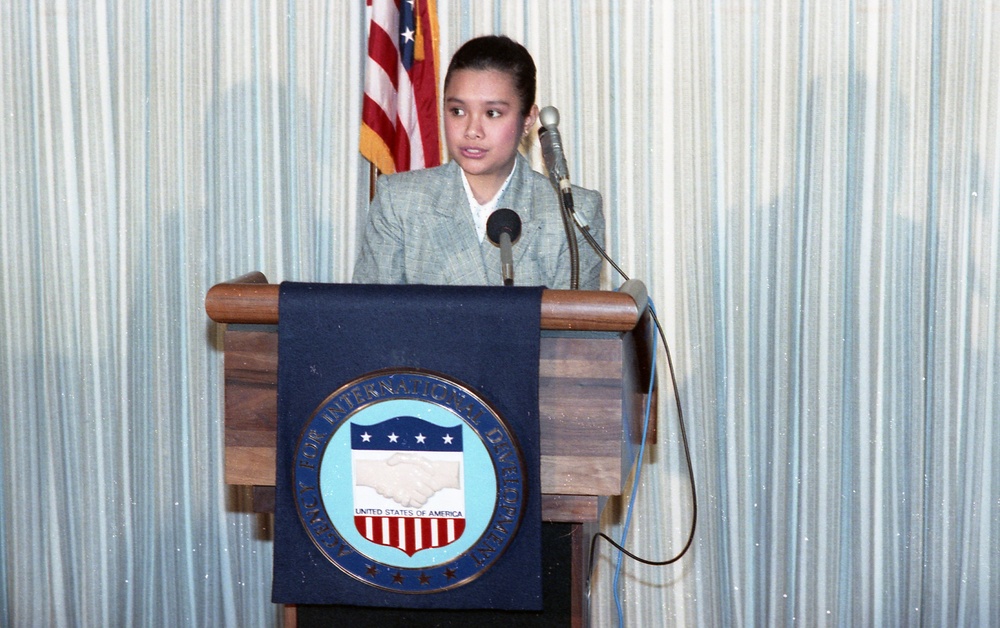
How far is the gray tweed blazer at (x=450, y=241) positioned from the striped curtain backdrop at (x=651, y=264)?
3.78 feet

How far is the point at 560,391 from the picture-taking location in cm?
157

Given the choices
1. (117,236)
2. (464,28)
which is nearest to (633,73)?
(464,28)

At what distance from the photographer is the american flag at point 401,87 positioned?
3.00 metres

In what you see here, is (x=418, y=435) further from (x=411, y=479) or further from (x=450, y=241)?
(x=450, y=241)

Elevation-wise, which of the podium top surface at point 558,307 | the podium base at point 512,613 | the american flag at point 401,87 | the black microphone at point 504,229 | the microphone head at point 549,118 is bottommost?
the podium base at point 512,613

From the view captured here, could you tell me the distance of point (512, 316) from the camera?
153 centimetres

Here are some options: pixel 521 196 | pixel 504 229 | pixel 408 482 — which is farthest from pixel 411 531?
pixel 521 196

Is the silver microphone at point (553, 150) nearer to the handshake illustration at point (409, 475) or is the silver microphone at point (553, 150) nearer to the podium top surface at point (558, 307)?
the podium top surface at point (558, 307)

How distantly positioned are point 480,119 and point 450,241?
28cm

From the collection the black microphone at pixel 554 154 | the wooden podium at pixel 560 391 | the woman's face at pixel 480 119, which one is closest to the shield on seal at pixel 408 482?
the wooden podium at pixel 560 391

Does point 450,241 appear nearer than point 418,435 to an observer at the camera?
No

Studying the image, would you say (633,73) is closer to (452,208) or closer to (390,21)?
(390,21)

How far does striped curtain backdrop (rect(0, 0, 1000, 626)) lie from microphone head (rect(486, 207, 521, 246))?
1579mm

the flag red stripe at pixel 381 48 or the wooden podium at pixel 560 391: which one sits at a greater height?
the flag red stripe at pixel 381 48
